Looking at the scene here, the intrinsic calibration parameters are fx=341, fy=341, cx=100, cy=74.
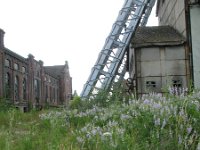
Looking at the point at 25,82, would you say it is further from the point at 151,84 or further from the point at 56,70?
the point at 151,84

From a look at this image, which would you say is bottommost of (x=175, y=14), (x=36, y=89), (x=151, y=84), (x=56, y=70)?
(x=151, y=84)

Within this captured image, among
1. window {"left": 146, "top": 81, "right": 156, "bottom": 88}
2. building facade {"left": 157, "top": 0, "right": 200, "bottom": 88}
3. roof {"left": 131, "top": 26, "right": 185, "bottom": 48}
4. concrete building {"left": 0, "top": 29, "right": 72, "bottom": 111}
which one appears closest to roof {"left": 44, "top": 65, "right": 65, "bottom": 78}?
concrete building {"left": 0, "top": 29, "right": 72, "bottom": 111}

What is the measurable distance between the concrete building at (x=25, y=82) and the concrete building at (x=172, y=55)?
17438mm

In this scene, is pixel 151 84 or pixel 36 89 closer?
pixel 151 84

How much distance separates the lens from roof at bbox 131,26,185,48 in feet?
46.2

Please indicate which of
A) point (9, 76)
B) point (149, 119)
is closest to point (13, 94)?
point (9, 76)

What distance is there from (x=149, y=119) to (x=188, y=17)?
1033 cm

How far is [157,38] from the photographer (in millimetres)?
14742

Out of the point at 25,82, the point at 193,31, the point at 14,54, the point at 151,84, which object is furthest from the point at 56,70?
the point at 193,31

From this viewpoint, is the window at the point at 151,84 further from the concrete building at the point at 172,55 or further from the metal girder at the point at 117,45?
the metal girder at the point at 117,45

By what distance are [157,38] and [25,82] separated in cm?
3703

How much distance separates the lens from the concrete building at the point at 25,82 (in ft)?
130

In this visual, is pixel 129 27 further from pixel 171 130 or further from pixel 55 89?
pixel 55 89

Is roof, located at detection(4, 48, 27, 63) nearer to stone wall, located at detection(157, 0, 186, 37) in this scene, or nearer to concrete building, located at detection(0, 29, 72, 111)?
concrete building, located at detection(0, 29, 72, 111)
